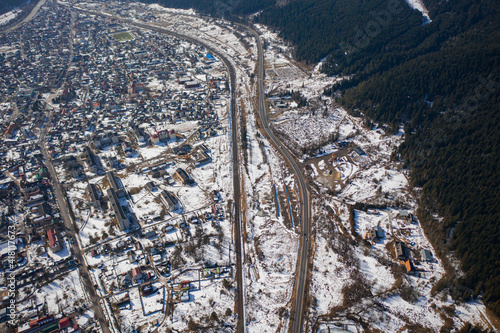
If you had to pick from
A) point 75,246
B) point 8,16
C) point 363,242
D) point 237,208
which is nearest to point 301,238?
point 363,242

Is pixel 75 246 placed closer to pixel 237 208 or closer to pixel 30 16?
pixel 237 208

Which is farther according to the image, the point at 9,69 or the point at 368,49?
the point at 9,69

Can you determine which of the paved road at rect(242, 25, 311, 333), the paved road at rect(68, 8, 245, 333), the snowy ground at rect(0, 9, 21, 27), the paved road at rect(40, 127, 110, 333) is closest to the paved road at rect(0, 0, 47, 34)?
the snowy ground at rect(0, 9, 21, 27)

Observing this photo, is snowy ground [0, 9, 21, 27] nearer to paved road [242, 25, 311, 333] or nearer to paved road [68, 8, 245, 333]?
paved road [68, 8, 245, 333]

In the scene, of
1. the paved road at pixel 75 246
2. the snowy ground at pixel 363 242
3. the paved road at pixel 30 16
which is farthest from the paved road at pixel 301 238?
the paved road at pixel 30 16

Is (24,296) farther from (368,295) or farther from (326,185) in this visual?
(326,185)

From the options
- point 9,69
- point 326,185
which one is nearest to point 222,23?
point 9,69

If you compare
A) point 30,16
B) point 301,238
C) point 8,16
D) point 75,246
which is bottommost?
point 75,246

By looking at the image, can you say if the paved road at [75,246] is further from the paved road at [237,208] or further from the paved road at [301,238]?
the paved road at [301,238]

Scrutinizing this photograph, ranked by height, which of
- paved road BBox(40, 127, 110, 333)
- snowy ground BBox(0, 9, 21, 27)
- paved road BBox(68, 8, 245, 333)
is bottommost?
paved road BBox(40, 127, 110, 333)

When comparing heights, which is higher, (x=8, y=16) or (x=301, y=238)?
(x=8, y=16)

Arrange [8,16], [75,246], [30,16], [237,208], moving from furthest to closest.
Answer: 1. [30,16]
2. [8,16]
3. [237,208]
4. [75,246]
